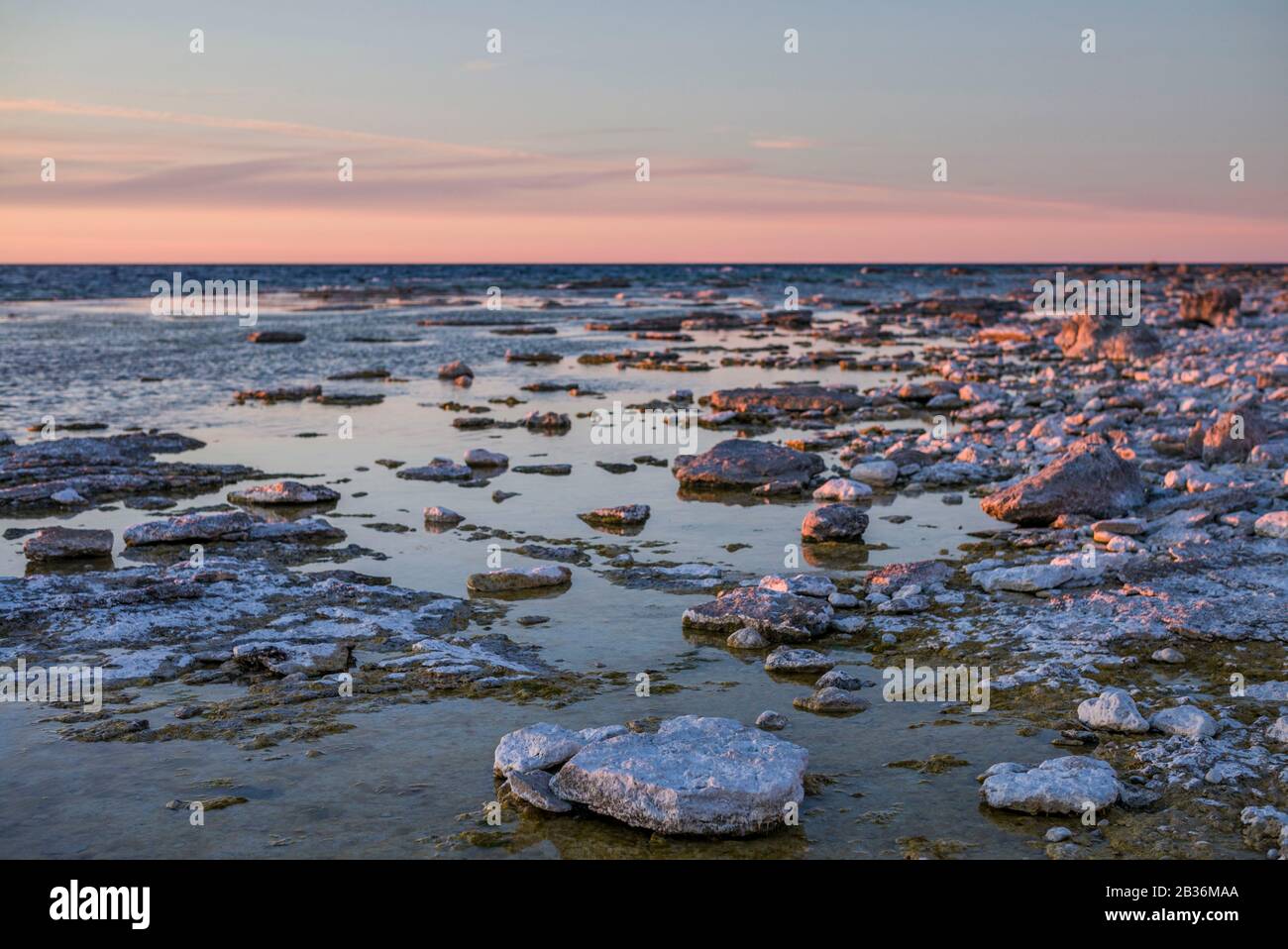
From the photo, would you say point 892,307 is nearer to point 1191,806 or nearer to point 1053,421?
point 1053,421

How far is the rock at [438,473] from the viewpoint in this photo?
1328 cm

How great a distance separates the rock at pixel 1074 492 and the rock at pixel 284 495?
22.5 ft

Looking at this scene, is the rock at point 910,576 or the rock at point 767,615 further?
the rock at point 910,576

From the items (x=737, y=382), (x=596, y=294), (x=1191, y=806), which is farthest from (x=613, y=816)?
(x=596, y=294)

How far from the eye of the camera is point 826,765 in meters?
5.83

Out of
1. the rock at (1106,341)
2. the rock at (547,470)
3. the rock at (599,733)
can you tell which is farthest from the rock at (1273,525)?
the rock at (1106,341)

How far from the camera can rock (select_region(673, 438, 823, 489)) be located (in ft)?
42.5

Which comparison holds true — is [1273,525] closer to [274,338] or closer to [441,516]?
[441,516]

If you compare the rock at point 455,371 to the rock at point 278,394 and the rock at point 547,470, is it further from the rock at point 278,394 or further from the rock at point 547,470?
the rock at point 547,470

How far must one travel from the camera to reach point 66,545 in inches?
381

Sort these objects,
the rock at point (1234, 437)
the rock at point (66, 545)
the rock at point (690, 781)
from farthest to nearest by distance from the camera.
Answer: the rock at point (1234, 437) → the rock at point (66, 545) → the rock at point (690, 781)

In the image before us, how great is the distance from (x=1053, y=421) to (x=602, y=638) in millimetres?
11650

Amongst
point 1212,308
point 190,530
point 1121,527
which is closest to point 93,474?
point 190,530

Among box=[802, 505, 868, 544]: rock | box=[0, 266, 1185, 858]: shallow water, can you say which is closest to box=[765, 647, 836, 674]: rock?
box=[0, 266, 1185, 858]: shallow water
